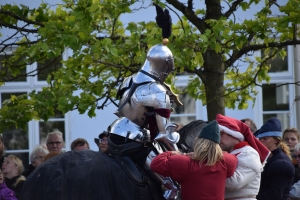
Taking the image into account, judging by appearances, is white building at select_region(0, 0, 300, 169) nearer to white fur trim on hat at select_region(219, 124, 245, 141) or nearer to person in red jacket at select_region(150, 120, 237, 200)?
white fur trim on hat at select_region(219, 124, 245, 141)

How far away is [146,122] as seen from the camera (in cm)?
577

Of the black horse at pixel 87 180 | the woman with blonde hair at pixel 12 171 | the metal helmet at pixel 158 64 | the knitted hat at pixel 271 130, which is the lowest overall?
the woman with blonde hair at pixel 12 171

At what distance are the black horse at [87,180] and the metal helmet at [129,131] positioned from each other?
0.17 m

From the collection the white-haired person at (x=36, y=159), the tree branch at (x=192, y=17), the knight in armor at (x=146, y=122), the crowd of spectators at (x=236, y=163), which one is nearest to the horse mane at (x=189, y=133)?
the crowd of spectators at (x=236, y=163)

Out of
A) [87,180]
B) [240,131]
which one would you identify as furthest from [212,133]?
[87,180]

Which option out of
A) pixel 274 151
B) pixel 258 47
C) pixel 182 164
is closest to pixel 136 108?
pixel 182 164

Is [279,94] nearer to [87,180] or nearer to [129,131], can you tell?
[129,131]

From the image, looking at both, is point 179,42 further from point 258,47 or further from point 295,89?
point 295,89

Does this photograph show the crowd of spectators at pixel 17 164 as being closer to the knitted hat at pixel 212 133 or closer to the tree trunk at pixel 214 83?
the tree trunk at pixel 214 83

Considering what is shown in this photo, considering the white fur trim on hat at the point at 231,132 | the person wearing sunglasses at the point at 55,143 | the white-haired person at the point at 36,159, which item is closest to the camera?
the white fur trim on hat at the point at 231,132

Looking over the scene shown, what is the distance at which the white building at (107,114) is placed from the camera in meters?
12.1

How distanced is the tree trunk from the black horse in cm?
303

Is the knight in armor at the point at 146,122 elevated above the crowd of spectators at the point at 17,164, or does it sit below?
above

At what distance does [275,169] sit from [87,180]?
2136mm
